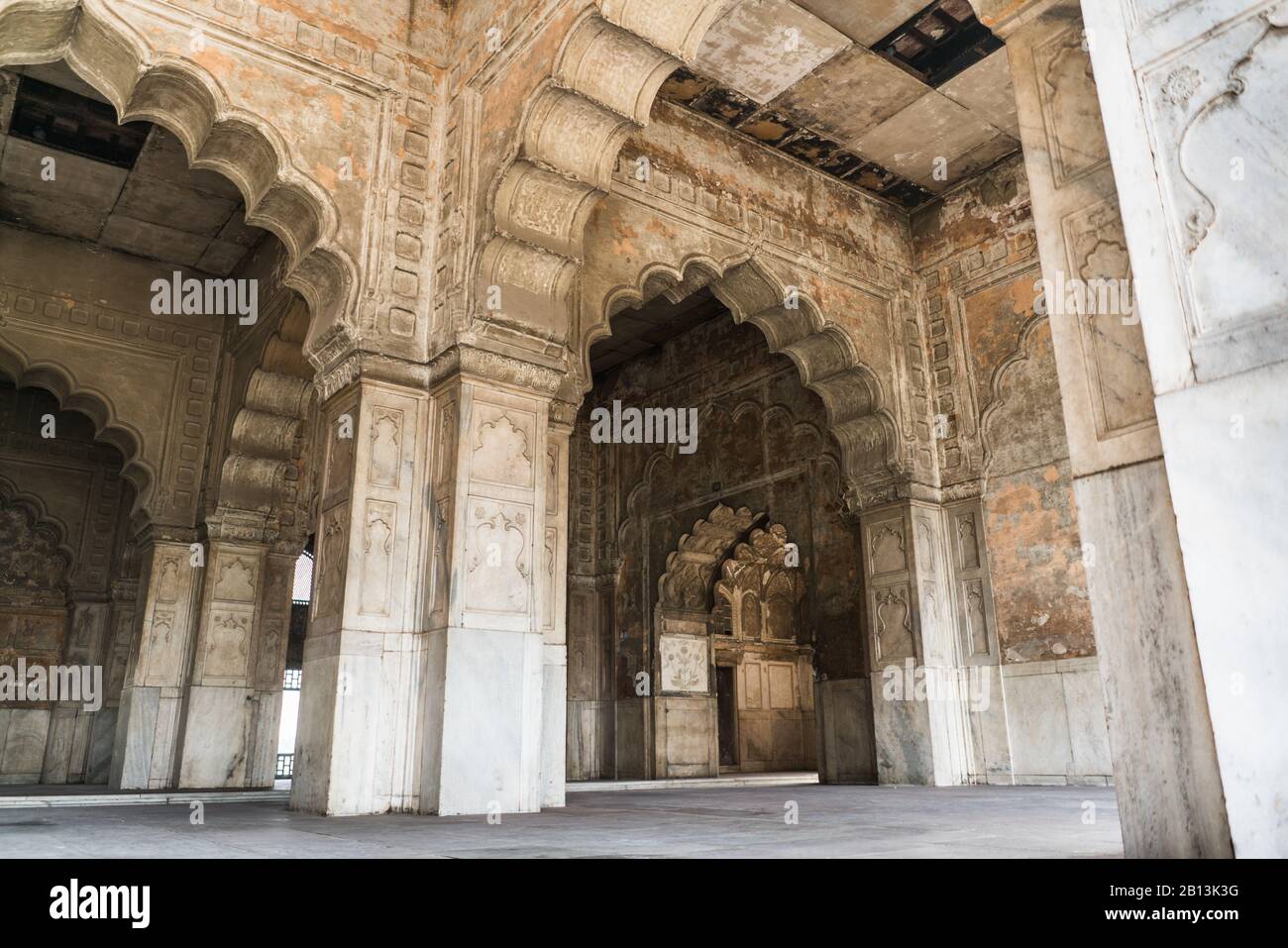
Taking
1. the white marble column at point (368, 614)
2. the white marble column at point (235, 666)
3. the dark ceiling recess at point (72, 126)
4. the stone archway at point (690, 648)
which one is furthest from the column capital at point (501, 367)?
the stone archway at point (690, 648)

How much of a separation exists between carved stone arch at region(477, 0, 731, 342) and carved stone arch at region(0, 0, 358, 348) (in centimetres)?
108

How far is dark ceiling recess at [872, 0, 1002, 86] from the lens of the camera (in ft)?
23.5

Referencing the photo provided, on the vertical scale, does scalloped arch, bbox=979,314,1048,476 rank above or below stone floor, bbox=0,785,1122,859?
above

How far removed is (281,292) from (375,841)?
21.3 feet

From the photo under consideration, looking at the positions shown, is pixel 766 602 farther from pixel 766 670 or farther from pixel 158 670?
pixel 158 670

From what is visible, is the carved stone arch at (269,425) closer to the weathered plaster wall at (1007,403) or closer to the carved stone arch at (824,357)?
the carved stone arch at (824,357)

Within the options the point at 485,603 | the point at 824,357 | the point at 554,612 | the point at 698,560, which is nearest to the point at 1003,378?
the point at 824,357

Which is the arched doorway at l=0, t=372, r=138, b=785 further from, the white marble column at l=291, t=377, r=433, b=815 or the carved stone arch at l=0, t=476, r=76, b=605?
the white marble column at l=291, t=377, r=433, b=815

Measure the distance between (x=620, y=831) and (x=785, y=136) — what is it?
6.72 m

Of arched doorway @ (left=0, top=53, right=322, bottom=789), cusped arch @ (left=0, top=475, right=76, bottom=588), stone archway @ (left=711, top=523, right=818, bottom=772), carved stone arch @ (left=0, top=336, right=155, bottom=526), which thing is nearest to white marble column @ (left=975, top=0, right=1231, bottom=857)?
arched doorway @ (left=0, top=53, right=322, bottom=789)

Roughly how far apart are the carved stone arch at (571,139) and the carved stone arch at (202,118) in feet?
3.54

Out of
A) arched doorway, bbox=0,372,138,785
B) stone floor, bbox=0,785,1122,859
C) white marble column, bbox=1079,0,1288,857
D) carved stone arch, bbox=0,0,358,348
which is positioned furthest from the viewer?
arched doorway, bbox=0,372,138,785

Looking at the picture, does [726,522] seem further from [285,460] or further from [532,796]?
[532,796]
